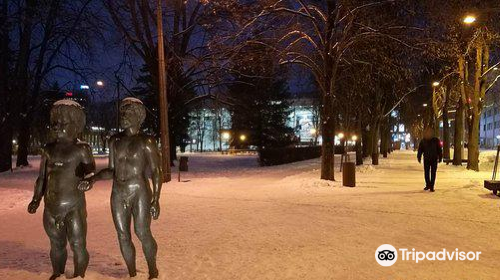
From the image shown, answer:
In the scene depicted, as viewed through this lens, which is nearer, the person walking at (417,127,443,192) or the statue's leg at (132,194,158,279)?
the statue's leg at (132,194,158,279)

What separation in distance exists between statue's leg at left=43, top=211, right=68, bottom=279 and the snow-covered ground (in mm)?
439

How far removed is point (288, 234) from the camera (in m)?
8.45

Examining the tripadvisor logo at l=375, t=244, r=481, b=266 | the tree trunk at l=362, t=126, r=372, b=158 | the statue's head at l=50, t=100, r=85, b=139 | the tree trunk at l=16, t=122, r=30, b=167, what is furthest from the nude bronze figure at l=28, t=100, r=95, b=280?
the tree trunk at l=362, t=126, r=372, b=158

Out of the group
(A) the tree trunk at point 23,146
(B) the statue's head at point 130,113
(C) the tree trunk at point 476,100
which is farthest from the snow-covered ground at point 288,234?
(A) the tree trunk at point 23,146

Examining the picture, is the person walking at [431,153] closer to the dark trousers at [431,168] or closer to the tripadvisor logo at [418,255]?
the dark trousers at [431,168]

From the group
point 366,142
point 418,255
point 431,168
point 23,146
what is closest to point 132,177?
point 418,255

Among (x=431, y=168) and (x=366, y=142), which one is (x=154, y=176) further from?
(x=366, y=142)

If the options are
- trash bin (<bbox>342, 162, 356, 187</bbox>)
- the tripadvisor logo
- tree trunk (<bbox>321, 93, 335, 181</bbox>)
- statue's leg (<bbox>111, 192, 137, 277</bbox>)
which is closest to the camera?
statue's leg (<bbox>111, 192, 137, 277</bbox>)

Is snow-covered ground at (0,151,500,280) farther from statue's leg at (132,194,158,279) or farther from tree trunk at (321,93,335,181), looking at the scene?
tree trunk at (321,93,335,181)

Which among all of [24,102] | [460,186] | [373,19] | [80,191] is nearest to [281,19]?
[373,19]

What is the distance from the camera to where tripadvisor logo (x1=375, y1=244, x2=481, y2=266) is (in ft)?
21.8

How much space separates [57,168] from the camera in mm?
5367

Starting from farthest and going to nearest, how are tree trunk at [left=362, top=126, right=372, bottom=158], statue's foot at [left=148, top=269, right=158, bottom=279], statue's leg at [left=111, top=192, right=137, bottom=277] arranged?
1. tree trunk at [left=362, top=126, right=372, bottom=158]
2. statue's foot at [left=148, top=269, right=158, bottom=279]
3. statue's leg at [left=111, top=192, right=137, bottom=277]

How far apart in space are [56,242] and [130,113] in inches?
66.5
